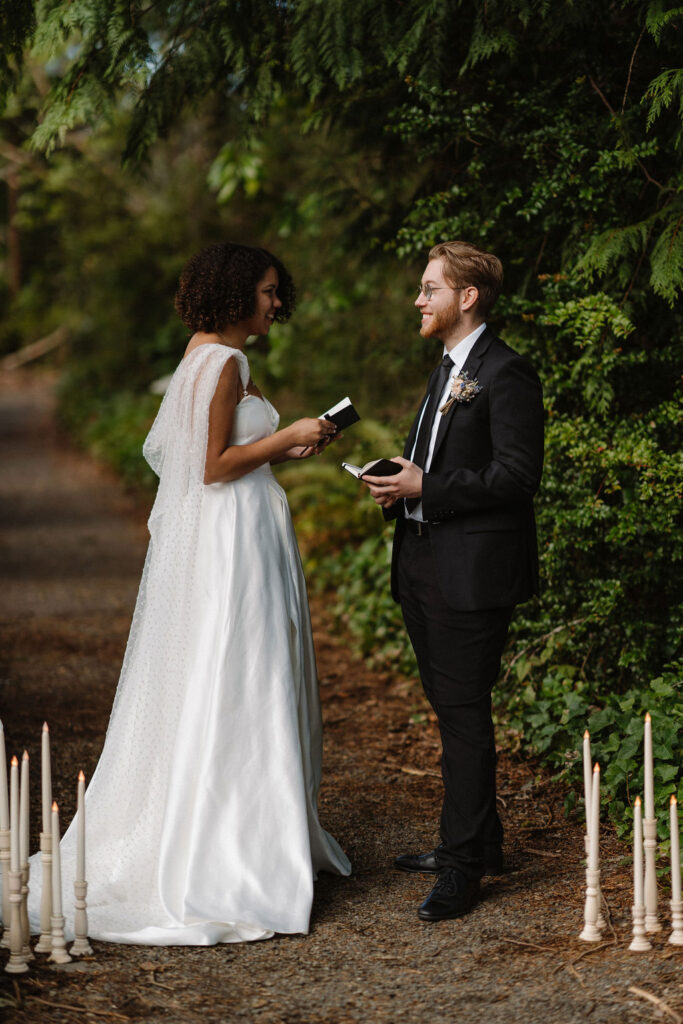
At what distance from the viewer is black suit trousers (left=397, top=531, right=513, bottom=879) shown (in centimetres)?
392

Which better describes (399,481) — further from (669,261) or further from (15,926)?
(15,926)

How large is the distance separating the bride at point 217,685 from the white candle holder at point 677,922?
1.16m

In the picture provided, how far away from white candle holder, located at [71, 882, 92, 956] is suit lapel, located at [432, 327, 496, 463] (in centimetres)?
181

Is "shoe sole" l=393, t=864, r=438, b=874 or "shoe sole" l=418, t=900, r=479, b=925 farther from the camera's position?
"shoe sole" l=393, t=864, r=438, b=874

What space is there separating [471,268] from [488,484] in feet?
2.50

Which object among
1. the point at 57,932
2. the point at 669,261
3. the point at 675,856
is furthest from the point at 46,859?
A: the point at 669,261

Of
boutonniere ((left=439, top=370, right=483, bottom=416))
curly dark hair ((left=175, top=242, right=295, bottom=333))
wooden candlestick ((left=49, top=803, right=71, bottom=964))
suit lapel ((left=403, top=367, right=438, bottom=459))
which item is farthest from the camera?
suit lapel ((left=403, top=367, right=438, bottom=459))

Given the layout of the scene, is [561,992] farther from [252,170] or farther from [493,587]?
[252,170]

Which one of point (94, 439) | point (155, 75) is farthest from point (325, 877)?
point (94, 439)

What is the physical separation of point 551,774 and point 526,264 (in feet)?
8.44

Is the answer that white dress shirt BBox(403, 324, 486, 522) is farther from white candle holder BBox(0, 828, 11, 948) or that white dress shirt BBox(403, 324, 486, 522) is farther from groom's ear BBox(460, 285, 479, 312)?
white candle holder BBox(0, 828, 11, 948)

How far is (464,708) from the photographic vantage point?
396cm

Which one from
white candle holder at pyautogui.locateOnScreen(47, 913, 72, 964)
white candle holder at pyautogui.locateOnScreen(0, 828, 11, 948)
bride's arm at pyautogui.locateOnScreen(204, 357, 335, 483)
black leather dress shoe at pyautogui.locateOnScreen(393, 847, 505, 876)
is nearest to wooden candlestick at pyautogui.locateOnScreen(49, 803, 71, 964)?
white candle holder at pyautogui.locateOnScreen(47, 913, 72, 964)

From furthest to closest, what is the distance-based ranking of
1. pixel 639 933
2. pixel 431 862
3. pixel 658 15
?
pixel 431 862 → pixel 658 15 → pixel 639 933
